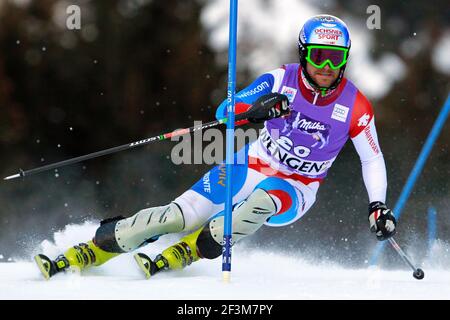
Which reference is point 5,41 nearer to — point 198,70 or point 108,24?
point 108,24

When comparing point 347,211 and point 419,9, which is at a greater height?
point 419,9

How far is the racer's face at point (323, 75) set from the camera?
4195mm

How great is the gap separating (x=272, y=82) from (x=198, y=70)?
176 inches

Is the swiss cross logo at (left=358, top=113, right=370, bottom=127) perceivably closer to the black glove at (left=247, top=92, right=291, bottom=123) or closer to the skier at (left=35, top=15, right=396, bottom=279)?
the skier at (left=35, top=15, right=396, bottom=279)

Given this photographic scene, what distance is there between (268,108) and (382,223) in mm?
763

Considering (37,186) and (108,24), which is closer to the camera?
(37,186)

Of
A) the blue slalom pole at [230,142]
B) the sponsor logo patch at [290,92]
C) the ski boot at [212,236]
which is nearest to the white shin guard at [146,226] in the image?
the ski boot at [212,236]

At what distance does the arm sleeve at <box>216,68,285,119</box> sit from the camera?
4129 mm

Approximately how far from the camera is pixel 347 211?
7523 millimetres

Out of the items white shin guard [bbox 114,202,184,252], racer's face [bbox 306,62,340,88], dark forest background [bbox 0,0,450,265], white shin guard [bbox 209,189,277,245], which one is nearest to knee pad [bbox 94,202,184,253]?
white shin guard [bbox 114,202,184,252]

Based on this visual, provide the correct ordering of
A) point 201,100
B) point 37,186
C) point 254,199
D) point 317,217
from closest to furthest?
point 254,199, point 317,217, point 37,186, point 201,100

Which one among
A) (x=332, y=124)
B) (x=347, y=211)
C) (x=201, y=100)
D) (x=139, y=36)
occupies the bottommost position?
(x=347, y=211)

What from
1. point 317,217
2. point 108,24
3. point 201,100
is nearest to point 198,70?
Result: point 201,100

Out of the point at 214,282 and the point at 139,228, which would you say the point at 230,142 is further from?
the point at 139,228
